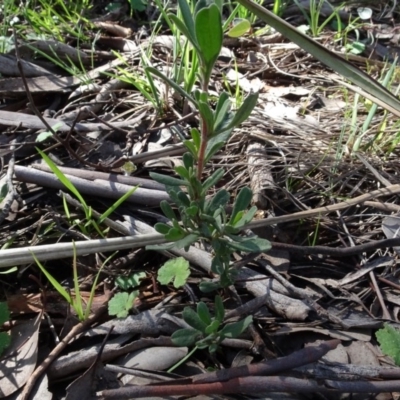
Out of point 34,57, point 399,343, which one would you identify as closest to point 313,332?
point 399,343

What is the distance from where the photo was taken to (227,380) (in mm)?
1278

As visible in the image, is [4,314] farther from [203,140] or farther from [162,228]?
[203,140]

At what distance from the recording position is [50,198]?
1779 mm

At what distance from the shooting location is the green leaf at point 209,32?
1057 mm

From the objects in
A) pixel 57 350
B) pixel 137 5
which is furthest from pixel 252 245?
pixel 137 5

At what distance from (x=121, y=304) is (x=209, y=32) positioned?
2.42 ft

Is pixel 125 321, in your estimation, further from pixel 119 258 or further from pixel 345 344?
pixel 345 344

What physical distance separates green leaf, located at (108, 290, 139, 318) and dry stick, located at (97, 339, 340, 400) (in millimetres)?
215

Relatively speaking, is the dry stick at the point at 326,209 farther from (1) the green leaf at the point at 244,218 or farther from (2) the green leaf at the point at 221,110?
(2) the green leaf at the point at 221,110

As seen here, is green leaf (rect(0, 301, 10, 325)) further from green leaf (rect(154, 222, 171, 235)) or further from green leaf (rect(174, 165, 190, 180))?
green leaf (rect(174, 165, 190, 180))

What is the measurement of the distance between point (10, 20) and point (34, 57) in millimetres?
226

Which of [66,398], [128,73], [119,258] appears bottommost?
[66,398]

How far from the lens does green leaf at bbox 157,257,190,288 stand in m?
1.46

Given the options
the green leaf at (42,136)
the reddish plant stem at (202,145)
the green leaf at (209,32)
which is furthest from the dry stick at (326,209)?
the green leaf at (42,136)
